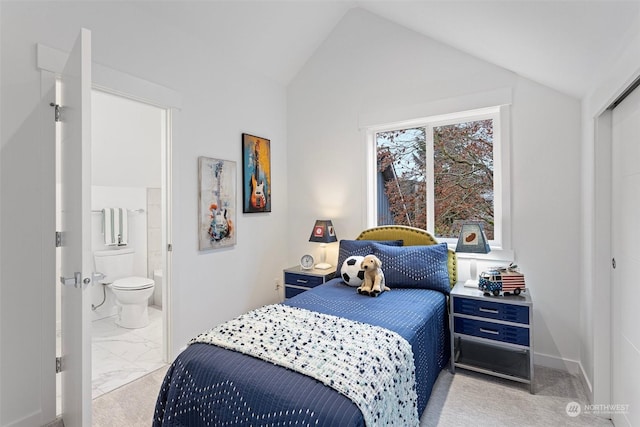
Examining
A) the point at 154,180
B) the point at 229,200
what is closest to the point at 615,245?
the point at 229,200

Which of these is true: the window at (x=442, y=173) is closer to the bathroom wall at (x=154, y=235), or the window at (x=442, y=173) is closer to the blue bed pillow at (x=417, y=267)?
the blue bed pillow at (x=417, y=267)

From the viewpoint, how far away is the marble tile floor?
2408 mm

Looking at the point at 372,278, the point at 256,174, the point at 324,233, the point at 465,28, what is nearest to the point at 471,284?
the point at 372,278

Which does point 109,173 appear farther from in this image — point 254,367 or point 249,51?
point 254,367

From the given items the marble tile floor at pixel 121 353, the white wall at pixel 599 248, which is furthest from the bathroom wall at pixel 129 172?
the white wall at pixel 599 248

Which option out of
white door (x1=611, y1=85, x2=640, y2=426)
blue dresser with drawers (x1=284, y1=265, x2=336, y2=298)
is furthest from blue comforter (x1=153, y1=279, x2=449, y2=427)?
blue dresser with drawers (x1=284, y1=265, x2=336, y2=298)

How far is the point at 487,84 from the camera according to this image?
280 centimetres

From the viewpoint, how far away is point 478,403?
2.06 m

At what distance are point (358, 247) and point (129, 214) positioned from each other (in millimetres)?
2926

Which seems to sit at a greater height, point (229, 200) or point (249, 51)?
point (249, 51)

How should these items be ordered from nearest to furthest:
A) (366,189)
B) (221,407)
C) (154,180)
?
(221,407) < (366,189) < (154,180)

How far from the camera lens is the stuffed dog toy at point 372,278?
2414 millimetres

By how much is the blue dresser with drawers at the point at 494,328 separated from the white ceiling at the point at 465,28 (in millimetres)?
1527

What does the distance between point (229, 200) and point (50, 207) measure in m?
1.41
